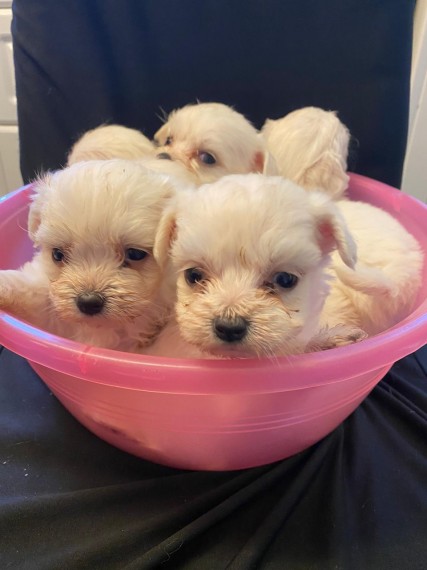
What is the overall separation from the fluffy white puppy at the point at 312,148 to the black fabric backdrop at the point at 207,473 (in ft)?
0.43

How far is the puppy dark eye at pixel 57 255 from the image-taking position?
114 centimetres

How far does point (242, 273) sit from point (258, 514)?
0.49 metres

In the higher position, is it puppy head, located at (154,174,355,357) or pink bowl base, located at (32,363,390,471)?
puppy head, located at (154,174,355,357)

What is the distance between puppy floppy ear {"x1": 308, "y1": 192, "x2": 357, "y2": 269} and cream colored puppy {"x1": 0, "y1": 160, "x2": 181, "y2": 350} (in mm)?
309

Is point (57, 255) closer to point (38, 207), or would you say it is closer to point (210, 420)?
point (38, 207)

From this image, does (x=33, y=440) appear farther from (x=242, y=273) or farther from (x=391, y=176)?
(x=391, y=176)

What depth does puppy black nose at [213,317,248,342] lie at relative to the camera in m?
0.91

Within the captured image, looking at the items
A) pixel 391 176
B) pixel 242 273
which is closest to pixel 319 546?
pixel 242 273

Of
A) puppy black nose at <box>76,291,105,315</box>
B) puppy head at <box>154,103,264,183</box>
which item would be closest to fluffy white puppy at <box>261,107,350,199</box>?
puppy head at <box>154,103,264,183</box>

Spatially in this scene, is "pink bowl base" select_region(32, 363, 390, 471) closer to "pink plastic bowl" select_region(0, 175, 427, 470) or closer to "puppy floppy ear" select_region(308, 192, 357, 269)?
"pink plastic bowl" select_region(0, 175, 427, 470)

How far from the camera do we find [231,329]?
0.91m

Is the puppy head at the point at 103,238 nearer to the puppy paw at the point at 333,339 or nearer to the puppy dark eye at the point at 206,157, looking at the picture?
the puppy paw at the point at 333,339

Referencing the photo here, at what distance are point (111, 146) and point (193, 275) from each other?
2.05 ft

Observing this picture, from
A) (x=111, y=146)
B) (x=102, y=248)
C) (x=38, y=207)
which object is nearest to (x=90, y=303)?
(x=102, y=248)
